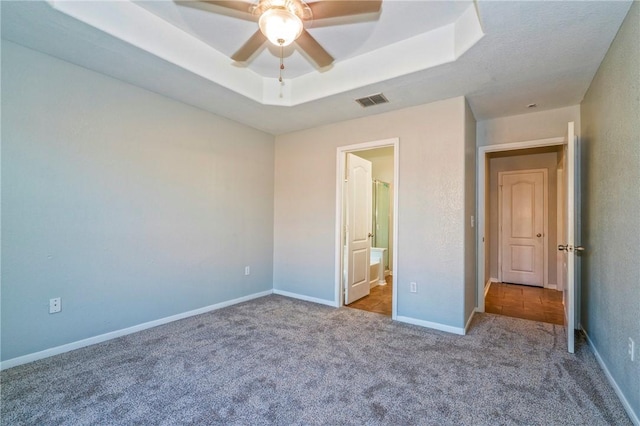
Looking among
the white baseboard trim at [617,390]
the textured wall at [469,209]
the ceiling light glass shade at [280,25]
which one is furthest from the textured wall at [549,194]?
the ceiling light glass shade at [280,25]

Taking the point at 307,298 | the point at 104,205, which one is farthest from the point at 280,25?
the point at 307,298

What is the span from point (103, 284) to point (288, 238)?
7.72 feet

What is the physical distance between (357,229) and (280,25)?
122 inches

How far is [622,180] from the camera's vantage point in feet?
6.43

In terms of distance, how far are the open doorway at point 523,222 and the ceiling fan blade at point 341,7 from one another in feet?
14.2

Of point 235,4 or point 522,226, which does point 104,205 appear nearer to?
point 235,4

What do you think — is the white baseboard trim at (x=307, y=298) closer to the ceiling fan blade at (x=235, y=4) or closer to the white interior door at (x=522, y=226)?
the ceiling fan blade at (x=235, y=4)

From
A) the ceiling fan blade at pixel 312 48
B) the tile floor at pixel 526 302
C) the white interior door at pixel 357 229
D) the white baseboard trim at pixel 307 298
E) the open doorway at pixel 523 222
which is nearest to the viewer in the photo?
the ceiling fan blade at pixel 312 48

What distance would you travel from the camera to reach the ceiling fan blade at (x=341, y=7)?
1.65 meters

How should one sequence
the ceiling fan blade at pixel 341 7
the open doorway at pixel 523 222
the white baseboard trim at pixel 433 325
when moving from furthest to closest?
the open doorway at pixel 523 222
the white baseboard trim at pixel 433 325
the ceiling fan blade at pixel 341 7

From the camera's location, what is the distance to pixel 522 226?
562cm

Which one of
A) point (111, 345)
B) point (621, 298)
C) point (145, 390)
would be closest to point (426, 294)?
point (621, 298)

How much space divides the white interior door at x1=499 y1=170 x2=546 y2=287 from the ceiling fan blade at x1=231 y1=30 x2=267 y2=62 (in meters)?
5.51

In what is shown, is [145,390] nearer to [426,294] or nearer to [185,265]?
[185,265]
